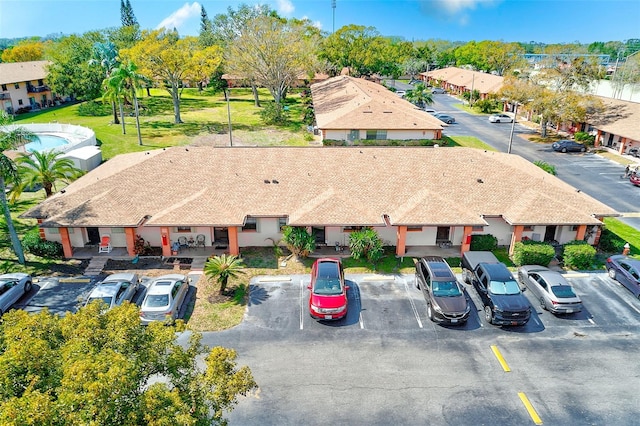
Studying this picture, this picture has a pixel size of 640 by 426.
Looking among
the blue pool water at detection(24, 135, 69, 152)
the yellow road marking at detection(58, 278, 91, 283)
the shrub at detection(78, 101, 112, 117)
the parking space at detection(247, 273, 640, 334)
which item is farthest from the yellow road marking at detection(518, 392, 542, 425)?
the shrub at detection(78, 101, 112, 117)

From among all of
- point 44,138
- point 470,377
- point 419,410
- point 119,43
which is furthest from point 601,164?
point 119,43

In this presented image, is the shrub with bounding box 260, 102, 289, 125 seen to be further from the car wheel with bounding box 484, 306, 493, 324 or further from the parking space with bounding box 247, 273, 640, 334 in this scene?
the car wheel with bounding box 484, 306, 493, 324

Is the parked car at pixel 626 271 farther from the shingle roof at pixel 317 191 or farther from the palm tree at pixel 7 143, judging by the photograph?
the palm tree at pixel 7 143

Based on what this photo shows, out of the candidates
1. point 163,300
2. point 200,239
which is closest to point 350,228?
point 200,239

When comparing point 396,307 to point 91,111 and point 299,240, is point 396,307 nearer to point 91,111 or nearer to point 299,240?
point 299,240

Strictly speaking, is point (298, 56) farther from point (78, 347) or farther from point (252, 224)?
point (78, 347)
